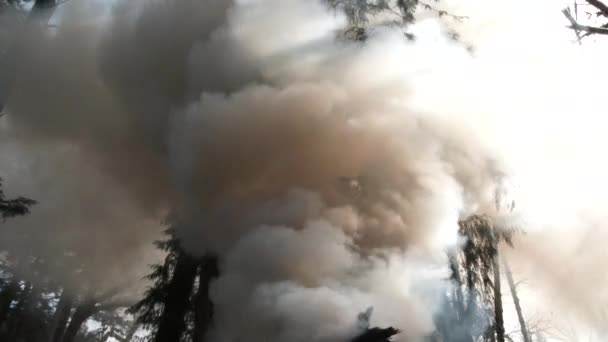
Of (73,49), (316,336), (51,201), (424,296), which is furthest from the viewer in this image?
(51,201)

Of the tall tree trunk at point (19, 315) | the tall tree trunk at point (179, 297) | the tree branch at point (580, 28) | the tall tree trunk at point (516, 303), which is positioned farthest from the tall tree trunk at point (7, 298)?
the tree branch at point (580, 28)

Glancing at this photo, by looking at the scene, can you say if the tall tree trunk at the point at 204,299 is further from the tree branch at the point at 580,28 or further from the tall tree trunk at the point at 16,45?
the tree branch at the point at 580,28

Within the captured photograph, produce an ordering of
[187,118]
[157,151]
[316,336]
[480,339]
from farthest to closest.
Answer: [480,339], [157,151], [187,118], [316,336]

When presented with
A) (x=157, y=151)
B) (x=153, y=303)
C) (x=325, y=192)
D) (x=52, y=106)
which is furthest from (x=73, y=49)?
(x=325, y=192)

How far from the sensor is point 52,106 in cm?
1073

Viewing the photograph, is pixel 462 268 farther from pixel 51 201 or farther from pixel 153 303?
pixel 51 201

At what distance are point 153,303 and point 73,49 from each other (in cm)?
614

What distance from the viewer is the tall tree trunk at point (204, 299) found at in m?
8.76

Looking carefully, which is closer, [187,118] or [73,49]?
[187,118]

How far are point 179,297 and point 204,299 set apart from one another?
765mm

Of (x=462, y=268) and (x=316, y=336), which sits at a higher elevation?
(x=462, y=268)

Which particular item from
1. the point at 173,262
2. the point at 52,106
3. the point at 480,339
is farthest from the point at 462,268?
the point at 52,106

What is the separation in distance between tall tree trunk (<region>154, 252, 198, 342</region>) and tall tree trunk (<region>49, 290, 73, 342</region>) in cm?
1048

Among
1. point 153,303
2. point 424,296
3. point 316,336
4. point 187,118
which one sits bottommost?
point 316,336
